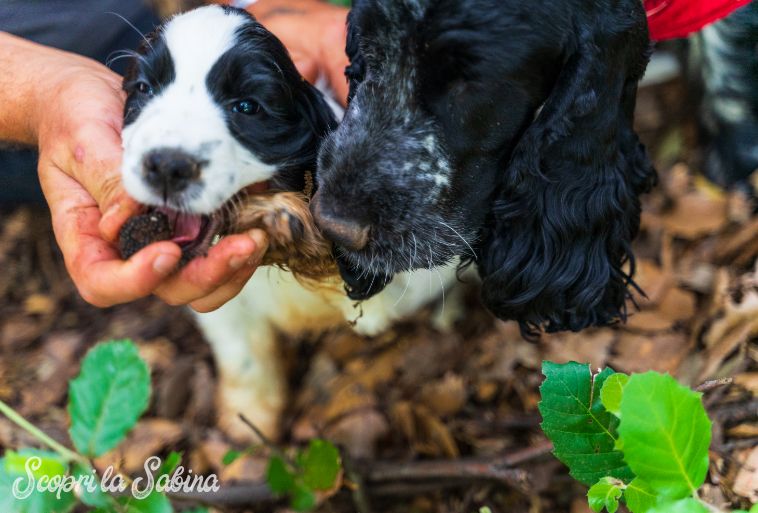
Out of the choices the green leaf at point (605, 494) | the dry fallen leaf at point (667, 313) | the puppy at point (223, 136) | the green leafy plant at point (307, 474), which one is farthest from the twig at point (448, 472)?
the dry fallen leaf at point (667, 313)

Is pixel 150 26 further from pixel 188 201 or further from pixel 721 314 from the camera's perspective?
pixel 721 314

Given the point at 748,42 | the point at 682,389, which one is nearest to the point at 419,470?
the point at 682,389

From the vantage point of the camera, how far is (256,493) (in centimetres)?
258

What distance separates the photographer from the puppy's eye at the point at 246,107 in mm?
2023

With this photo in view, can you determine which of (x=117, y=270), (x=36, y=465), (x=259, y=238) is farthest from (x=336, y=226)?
(x=36, y=465)

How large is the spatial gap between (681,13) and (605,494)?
1.57 metres

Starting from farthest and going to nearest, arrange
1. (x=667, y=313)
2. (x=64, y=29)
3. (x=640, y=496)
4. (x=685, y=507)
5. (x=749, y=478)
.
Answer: (x=64, y=29) → (x=667, y=313) → (x=749, y=478) → (x=640, y=496) → (x=685, y=507)

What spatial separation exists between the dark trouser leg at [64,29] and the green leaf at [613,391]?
2.52 meters

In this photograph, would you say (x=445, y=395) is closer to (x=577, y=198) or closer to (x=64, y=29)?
(x=577, y=198)

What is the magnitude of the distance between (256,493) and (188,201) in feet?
4.35

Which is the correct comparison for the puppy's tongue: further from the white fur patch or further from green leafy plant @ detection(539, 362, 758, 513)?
green leafy plant @ detection(539, 362, 758, 513)

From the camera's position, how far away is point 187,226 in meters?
1.90

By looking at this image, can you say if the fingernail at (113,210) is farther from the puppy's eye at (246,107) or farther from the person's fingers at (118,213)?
the puppy's eye at (246,107)

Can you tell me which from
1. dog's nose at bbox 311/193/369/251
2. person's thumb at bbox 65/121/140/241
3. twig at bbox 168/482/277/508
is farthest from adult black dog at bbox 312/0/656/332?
twig at bbox 168/482/277/508
